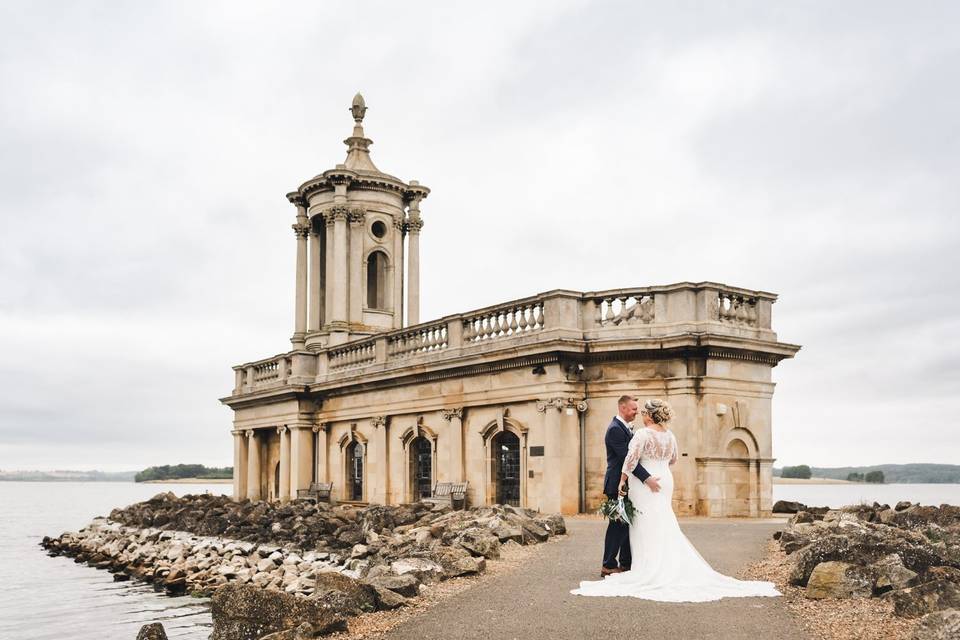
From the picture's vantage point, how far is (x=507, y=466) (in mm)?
26734

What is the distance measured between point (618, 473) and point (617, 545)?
927 millimetres

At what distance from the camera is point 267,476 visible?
40125mm

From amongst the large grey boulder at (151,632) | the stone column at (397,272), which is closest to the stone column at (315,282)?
the stone column at (397,272)

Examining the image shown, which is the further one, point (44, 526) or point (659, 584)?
point (44, 526)

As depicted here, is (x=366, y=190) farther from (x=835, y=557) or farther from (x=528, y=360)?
(x=835, y=557)

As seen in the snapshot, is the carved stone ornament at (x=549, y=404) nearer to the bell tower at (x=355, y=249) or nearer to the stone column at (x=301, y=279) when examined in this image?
the bell tower at (x=355, y=249)

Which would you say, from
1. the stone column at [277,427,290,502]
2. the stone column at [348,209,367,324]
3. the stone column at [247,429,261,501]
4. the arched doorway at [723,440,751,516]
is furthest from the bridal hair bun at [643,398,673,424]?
the stone column at [247,429,261,501]

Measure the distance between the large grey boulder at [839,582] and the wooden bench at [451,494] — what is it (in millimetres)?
15905

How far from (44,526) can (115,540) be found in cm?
3386

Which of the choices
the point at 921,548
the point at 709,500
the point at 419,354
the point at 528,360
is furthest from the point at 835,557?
the point at 419,354

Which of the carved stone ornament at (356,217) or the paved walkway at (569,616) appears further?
the carved stone ornament at (356,217)

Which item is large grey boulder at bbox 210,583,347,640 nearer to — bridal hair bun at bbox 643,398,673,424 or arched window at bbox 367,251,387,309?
bridal hair bun at bbox 643,398,673,424

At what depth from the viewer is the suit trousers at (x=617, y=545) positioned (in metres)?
12.6

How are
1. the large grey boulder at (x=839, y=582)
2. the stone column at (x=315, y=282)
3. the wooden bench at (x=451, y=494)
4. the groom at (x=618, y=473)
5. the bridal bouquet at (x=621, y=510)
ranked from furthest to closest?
the stone column at (x=315, y=282) → the wooden bench at (x=451, y=494) → the groom at (x=618, y=473) → the bridal bouquet at (x=621, y=510) → the large grey boulder at (x=839, y=582)
